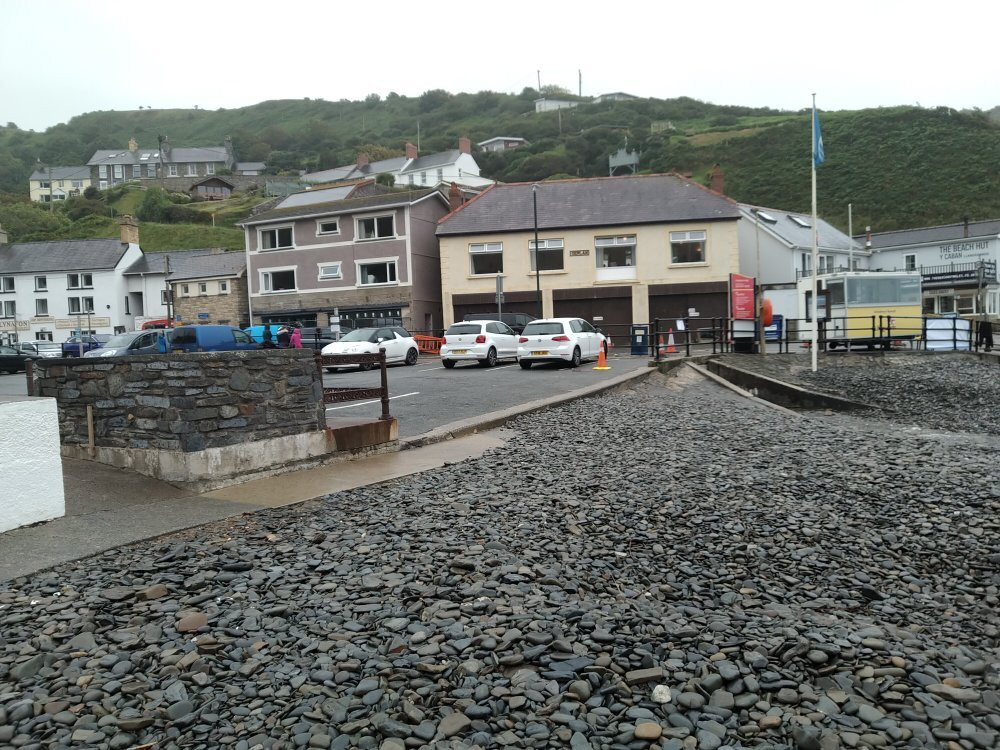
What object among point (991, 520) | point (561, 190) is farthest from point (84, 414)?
point (561, 190)

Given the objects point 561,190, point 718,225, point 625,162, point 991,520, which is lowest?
point 991,520

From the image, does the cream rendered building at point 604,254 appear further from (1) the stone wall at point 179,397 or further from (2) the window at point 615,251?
(1) the stone wall at point 179,397

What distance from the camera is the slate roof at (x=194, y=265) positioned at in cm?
5684

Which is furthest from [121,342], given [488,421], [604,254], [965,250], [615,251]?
[965,250]

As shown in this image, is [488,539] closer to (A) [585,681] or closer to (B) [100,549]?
(A) [585,681]

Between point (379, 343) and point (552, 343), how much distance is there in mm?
6920

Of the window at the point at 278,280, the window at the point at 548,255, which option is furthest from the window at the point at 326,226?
the window at the point at 548,255

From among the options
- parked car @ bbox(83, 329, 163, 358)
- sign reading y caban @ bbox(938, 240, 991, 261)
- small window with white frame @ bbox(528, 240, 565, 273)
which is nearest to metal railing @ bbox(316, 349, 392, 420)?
parked car @ bbox(83, 329, 163, 358)

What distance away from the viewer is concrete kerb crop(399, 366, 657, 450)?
36.9 ft

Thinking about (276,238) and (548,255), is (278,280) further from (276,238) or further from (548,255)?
(548,255)

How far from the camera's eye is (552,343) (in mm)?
24484

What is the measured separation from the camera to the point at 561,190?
4734 centimetres

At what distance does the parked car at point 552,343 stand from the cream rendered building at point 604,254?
17475 mm

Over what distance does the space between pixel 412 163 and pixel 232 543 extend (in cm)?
9961
